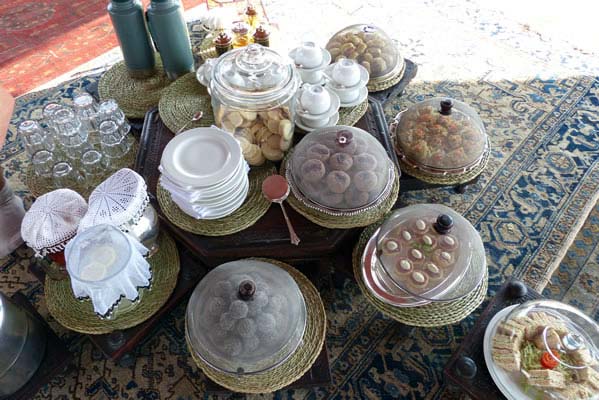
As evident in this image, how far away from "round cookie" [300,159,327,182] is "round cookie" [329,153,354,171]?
1.2 inches

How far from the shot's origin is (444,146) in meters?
1.49

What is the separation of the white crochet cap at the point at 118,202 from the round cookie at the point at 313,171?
0.45 metres

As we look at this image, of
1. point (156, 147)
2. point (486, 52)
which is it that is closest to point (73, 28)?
point (156, 147)

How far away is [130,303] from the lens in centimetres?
120

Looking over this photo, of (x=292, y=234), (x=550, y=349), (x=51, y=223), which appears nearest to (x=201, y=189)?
(x=292, y=234)

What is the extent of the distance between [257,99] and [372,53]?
0.74 meters

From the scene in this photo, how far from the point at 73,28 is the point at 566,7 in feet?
10.1

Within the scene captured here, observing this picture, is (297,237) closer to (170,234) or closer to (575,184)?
(170,234)

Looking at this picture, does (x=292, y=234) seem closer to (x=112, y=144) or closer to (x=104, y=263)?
(x=104, y=263)

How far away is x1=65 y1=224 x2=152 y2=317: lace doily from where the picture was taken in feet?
3.36

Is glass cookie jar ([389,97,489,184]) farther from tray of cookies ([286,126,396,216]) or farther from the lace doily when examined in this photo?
the lace doily

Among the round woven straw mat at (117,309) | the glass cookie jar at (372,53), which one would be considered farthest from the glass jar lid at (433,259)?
the glass cookie jar at (372,53)

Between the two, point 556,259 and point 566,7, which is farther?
point 566,7

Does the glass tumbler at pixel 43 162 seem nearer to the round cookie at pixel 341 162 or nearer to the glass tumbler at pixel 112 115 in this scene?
the glass tumbler at pixel 112 115
